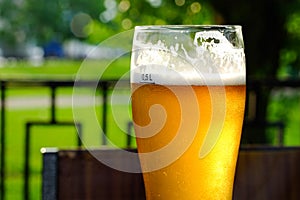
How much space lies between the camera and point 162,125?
3.72 ft

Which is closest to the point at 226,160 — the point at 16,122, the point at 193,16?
the point at 193,16

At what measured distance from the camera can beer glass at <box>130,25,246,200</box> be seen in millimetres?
1121

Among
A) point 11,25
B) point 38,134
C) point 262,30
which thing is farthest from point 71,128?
point 11,25

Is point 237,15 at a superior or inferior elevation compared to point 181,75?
superior

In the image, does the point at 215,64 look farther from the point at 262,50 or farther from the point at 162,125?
the point at 262,50

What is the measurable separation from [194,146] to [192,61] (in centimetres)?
12

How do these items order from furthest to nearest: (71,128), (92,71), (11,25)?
(11,25), (71,128), (92,71)

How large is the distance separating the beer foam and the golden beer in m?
0.01

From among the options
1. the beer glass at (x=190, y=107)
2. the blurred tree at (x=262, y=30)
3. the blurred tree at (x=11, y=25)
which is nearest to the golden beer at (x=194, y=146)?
the beer glass at (x=190, y=107)

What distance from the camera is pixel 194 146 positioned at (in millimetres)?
1128

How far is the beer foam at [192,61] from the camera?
1120 mm

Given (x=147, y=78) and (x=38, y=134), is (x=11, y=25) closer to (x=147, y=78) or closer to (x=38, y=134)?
(x=38, y=134)

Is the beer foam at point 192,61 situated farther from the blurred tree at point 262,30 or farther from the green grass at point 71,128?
the blurred tree at point 262,30

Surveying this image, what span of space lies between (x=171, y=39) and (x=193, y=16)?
476 centimetres
